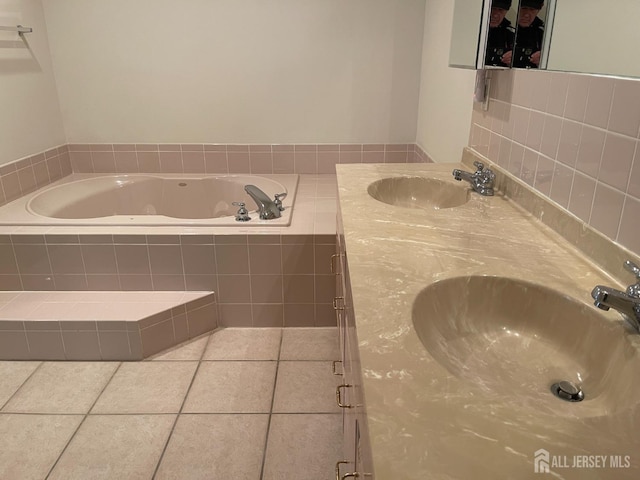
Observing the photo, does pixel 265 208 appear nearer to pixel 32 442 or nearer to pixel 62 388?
pixel 62 388

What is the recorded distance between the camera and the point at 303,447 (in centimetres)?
165

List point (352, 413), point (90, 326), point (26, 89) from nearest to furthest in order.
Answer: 1. point (352, 413)
2. point (90, 326)
3. point (26, 89)

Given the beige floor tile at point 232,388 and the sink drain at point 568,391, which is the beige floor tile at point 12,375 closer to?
the beige floor tile at point 232,388

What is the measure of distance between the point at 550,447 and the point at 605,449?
2.5 inches

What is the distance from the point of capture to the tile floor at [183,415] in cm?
157

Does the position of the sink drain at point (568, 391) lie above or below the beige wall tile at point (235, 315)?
above

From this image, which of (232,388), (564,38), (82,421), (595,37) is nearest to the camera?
(595,37)

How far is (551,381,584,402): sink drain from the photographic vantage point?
0.76 m

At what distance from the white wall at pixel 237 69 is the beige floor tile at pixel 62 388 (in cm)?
168

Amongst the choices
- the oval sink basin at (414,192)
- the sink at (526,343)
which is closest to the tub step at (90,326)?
the oval sink basin at (414,192)

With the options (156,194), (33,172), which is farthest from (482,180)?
(33,172)

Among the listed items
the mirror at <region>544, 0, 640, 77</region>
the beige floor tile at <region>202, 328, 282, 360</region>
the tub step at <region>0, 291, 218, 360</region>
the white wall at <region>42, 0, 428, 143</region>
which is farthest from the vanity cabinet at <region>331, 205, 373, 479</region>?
the white wall at <region>42, 0, 428, 143</region>

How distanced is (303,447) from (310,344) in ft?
2.21

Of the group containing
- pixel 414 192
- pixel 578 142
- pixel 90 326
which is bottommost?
pixel 90 326
